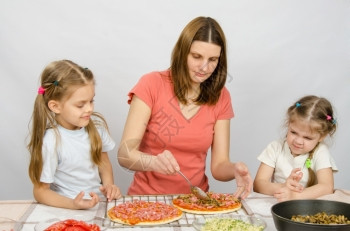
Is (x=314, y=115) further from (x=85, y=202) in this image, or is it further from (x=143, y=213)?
(x=85, y=202)

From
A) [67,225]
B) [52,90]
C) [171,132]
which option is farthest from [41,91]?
[67,225]

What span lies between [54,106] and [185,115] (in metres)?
0.62

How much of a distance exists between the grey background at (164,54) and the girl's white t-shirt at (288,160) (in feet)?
3.20

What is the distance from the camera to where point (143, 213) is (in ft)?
6.70

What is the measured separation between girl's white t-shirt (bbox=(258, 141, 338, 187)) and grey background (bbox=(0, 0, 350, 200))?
3.20ft

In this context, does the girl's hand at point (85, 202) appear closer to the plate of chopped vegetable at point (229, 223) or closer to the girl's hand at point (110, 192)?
the girl's hand at point (110, 192)

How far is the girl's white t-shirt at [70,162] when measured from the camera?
2.34 meters

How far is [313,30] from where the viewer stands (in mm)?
3578

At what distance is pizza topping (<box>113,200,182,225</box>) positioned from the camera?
2.00 metres

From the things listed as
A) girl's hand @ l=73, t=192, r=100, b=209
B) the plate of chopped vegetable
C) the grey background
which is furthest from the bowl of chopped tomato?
the grey background

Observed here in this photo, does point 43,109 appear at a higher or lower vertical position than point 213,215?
higher

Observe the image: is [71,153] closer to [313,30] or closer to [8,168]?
[8,168]

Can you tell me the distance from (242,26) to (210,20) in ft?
3.24

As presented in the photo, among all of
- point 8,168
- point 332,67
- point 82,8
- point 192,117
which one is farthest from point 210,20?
point 8,168
